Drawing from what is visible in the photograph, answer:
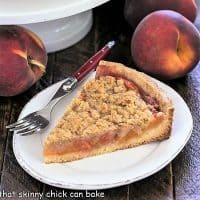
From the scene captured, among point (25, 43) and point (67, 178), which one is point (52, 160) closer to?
point (67, 178)

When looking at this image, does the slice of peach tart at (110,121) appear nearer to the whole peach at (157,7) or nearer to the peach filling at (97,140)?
the peach filling at (97,140)

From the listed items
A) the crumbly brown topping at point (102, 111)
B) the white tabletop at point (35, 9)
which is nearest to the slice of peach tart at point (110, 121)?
the crumbly brown topping at point (102, 111)

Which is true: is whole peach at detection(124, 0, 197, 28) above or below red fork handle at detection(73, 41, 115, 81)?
above

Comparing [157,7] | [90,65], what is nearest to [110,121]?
[90,65]

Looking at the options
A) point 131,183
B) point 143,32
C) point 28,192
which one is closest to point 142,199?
point 131,183

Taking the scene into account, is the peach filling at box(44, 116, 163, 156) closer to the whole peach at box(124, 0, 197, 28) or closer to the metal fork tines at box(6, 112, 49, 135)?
the metal fork tines at box(6, 112, 49, 135)

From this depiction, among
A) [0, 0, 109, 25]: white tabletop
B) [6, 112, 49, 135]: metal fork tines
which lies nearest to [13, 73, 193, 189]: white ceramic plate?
[6, 112, 49, 135]: metal fork tines
